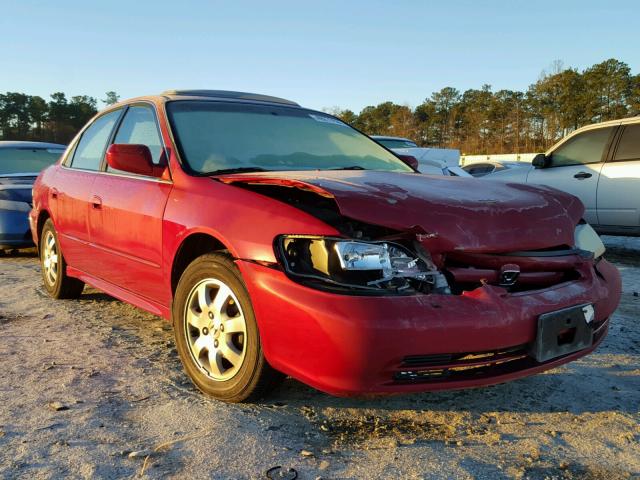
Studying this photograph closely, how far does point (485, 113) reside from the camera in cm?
5603

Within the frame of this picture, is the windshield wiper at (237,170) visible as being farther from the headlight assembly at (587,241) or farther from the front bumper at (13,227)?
the front bumper at (13,227)

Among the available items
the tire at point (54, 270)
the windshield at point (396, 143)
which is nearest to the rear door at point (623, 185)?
the windshield at point (396, 143)

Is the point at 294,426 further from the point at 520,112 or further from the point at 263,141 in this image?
the point at 520,112

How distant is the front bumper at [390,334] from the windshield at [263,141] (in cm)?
104

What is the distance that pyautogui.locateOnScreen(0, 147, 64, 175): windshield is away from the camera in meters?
7.20

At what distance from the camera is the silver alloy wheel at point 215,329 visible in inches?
97.7

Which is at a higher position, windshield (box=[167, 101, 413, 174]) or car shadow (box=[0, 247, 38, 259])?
windshield (box=[167, 101, 413, 174])

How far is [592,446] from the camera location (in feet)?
7.28

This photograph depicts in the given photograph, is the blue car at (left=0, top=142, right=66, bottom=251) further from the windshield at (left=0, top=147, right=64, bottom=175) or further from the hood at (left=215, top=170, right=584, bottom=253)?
the hood at (left=215, top=170, right=584, bottom=253)

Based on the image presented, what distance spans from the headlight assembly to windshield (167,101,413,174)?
47.5 inches

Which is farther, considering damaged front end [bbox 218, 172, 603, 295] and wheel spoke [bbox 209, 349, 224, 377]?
wheel spoke [bbox 209, 349, 224, 377]

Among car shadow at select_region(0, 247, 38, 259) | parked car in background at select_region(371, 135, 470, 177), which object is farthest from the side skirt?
parked car in background at select_region(371, 135, 470, 177)

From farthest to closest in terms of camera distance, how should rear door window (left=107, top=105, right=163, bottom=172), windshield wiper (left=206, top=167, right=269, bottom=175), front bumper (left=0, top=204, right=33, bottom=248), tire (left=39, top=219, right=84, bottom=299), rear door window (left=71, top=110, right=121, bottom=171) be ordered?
front bumper (left=0, top=204, right=33, bottom=248)
tire (left=39, top=219, right=84, bottom=299)
rear door window (left=71, top=110, right=121, bottom=171)
rear door window (left=107, top=105, right=163, bottom=172)
windshield wiper (left=206, top=167, right=269, bottom=175)

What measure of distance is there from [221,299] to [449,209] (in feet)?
3.49
